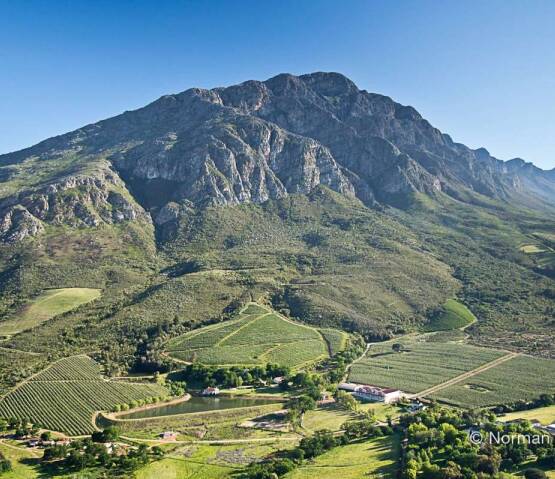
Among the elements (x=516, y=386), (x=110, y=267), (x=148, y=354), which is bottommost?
(x=516, y=386)

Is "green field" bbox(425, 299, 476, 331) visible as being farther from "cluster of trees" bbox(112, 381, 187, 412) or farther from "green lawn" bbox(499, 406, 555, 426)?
"cluster of trees" bbox(112, 381, 187, 412)

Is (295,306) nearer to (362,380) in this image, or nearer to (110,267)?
(362,380)

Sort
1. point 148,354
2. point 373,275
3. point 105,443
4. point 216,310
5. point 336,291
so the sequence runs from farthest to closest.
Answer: point 373,275 < point 336,291 < point 216,310 < point 148,354 < point 105,443

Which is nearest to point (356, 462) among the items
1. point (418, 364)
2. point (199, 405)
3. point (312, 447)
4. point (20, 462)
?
point (312, 447)

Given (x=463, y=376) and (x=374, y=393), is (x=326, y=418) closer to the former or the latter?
(x=374, y=393)

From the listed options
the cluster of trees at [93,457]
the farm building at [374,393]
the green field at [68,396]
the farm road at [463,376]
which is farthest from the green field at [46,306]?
the farm road at [463,376]

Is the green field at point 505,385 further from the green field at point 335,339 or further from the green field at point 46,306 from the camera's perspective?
the green field at point 46,306

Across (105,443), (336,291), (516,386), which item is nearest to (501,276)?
(336,291)
